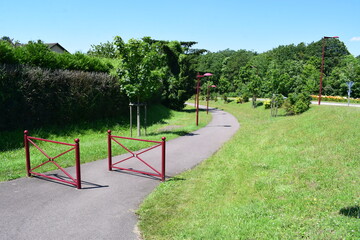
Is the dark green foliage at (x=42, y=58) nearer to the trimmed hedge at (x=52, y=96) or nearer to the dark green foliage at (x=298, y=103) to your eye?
the trimmed hedge at (x=52, y=96)

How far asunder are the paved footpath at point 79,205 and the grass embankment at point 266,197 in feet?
1.60

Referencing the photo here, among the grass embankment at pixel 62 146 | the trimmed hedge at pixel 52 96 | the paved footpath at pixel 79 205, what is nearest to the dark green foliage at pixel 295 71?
the trimmed hedge at pixel 52 96

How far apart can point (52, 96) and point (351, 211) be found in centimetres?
1463

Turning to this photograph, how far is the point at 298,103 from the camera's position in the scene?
82.7 ft

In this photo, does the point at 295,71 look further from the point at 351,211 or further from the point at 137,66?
the point at 351,211

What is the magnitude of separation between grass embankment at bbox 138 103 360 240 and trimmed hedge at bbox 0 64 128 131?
31.0 feet

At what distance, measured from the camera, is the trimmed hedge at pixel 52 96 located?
41.9 ft

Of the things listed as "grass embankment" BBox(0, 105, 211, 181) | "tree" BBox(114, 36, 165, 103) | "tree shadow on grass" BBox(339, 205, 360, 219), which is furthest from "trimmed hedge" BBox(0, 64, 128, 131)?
"tree shadow on grass" BBox(339, 205, 360, 219)

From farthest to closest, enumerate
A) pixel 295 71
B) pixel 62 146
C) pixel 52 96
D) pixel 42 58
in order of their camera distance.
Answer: pixel 295 71
pixel 42 58
pixel 52 96
pixel 62 146

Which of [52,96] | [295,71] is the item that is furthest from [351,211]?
[295,71]

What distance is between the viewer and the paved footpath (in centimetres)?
520

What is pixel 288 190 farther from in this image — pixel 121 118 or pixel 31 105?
pixel 121 118

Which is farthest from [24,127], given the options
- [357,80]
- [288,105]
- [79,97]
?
[357,80]

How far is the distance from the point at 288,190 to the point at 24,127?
12745mm
